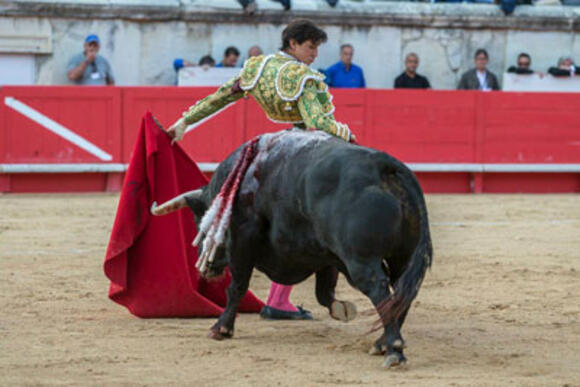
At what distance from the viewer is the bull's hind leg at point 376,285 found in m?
3.44

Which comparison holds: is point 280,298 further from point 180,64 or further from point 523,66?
point 523,66

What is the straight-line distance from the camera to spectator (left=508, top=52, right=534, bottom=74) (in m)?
11.9

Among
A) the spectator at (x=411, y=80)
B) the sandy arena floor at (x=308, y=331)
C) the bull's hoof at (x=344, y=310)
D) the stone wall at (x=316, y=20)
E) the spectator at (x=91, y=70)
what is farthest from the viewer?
the stone wall at (x=316, y=20)

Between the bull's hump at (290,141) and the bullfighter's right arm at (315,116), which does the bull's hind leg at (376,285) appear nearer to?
the bull's hump at (290,141)

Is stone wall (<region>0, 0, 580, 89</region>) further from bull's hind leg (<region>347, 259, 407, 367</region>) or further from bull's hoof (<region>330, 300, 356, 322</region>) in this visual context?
bull's hind leg (<region>347, 259, 407, 367</region>)

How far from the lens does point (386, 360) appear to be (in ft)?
11.5

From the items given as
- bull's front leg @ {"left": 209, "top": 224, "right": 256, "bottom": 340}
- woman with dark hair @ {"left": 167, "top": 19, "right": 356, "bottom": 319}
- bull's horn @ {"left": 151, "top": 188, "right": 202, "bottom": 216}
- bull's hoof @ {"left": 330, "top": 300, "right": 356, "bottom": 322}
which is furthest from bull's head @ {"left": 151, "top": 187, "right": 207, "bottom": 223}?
bull's hoof @ {"left": 330, "top": 300, "right": 356, "bottom": 322}

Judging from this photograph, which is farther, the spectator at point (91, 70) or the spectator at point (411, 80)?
the spectator at point (411, 80)

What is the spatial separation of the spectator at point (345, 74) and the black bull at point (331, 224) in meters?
6.80

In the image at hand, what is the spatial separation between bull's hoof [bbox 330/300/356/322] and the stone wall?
8.05 meters

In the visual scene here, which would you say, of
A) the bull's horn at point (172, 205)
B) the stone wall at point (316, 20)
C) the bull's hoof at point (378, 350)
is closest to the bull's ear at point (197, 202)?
the bull's horn at point (172, 205)

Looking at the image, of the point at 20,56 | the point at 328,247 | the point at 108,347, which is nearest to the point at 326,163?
the point at 328,247

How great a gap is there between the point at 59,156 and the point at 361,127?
9.02ft

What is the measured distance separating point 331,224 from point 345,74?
7.56 meters
